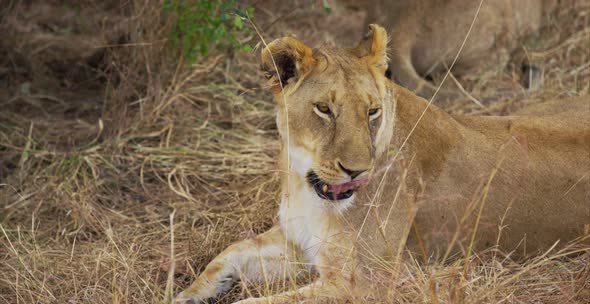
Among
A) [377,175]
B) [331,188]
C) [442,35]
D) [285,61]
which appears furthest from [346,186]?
[442,35]

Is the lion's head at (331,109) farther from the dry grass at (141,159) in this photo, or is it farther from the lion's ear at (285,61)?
the dry grass at (141,159)

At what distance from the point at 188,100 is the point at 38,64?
3.39 feet

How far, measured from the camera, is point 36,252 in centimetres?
344

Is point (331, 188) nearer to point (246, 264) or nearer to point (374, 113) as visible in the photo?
point (374, 113)

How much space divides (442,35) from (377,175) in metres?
2.17

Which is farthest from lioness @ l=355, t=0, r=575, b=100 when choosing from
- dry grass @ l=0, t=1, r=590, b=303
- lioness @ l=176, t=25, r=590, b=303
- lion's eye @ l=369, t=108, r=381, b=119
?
lion's eye @ l=369, t=108, r=381, b=119

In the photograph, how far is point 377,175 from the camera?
3.07 m

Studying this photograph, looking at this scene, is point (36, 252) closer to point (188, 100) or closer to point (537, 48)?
point (188, 100)

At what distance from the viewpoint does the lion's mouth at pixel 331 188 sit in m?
2.85

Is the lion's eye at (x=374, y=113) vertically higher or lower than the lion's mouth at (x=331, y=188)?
higher

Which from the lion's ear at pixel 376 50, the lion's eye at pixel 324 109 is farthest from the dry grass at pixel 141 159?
the lion's ear at pixel 376 50

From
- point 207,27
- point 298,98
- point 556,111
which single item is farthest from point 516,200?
point 207,27

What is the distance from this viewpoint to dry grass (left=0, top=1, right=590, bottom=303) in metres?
3.14

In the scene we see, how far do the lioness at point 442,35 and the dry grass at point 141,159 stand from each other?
139mm
